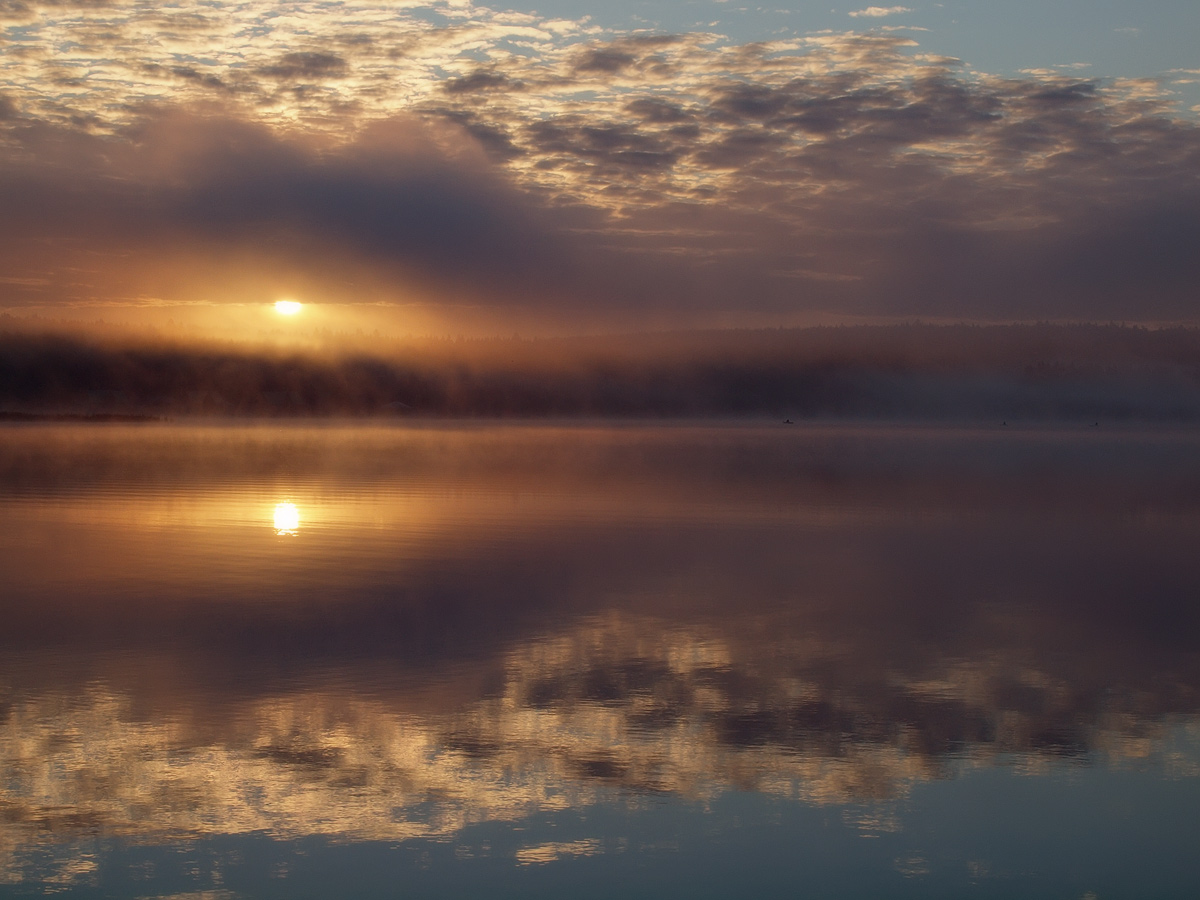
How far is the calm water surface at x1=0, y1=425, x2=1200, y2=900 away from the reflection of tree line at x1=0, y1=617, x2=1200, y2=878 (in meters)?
0.03

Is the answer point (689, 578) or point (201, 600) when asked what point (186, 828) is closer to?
point (201, 600)

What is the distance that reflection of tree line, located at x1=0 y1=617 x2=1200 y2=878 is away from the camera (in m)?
7.18

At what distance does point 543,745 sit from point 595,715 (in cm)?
79

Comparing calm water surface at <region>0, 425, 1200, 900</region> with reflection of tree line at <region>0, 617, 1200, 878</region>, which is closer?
calm water surface at <region>0, 425, 1200, 900</region>

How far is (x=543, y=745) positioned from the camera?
841cm

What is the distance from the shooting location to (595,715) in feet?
29.9

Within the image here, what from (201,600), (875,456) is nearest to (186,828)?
(201,600)

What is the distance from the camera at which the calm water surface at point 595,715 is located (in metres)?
6.59

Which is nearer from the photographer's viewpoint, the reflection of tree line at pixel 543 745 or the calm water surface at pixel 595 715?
the calm water surface at pixel 595 715

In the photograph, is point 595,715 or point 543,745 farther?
point 595,715

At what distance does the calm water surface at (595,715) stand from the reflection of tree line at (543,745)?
0.03m

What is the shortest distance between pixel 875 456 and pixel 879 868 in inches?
1976

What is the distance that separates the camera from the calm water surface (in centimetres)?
659

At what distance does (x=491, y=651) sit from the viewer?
1136cm
